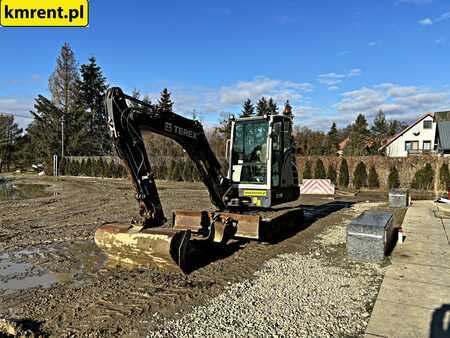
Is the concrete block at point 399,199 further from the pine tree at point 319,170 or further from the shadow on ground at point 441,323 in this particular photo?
the pine tree at point 319,170

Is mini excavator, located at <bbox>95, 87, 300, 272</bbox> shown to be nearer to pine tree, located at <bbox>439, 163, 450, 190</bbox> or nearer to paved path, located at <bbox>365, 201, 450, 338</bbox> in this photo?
paved path, located at <bbox>365, 201, 450, 338</bbox>

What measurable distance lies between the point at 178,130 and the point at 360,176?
19.9 meters

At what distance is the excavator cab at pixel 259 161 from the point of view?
7574mm

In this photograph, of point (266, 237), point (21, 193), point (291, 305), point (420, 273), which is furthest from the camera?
point (21, 193)

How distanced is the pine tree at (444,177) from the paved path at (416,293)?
1571 cm

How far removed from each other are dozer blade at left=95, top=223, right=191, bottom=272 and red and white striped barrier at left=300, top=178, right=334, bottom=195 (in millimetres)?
14754

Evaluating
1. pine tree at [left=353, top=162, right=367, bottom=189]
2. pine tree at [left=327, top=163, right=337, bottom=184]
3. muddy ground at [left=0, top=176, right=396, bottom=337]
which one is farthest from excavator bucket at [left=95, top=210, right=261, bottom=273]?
pine tree at [left=327, top=163, right=337, bottom=184]

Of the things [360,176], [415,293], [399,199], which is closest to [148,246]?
[415,293]

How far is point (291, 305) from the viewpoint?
4.09 meters

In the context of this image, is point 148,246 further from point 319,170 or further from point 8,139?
point 8,139

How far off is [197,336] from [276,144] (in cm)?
522

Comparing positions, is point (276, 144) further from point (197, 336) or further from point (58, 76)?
point (58, 76)

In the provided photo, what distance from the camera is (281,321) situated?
3680mm

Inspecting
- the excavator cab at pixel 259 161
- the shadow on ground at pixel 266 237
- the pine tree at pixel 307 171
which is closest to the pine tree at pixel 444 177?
the pine tree at pixel 307 171
